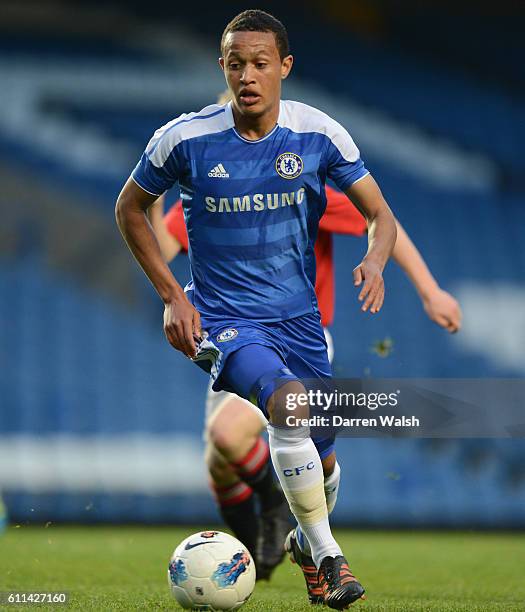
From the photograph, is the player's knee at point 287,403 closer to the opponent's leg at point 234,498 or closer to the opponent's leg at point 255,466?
the opponent's leg at point 255,466

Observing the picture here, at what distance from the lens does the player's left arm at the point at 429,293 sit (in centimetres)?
517

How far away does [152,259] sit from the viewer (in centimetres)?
423

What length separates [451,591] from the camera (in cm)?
514

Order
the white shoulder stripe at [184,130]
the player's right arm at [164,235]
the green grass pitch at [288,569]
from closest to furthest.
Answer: the white shoulder stripe at [184,130], the green grass pitch at [288,569], the player's right arm at [164,235]


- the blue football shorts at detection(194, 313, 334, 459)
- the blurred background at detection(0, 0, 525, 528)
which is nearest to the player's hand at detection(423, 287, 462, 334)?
the blue football shorts at detection(194, 313, 334, 459)

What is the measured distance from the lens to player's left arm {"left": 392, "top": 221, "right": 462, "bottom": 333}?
17.0 feet

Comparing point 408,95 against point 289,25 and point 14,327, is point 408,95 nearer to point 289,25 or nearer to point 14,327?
point 289,25

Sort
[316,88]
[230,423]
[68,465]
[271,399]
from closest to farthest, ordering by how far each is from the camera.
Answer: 1. [271,399]
2. [230,423]
3. [68,465]
4. [316,88]

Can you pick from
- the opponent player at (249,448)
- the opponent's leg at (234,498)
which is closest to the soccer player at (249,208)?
the opponent player at (249,448)

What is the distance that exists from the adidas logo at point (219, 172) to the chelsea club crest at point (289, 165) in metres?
0.19

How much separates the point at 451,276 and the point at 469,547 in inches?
202

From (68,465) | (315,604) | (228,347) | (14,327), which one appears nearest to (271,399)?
(228,347)

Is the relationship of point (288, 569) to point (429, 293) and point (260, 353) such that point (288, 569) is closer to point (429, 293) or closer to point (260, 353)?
point (429, 293)

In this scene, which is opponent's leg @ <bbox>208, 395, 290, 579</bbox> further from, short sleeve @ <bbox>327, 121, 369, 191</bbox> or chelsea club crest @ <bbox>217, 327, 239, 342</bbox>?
short sleeve @ <bbox>327, 121, 369, 191</bbox>
